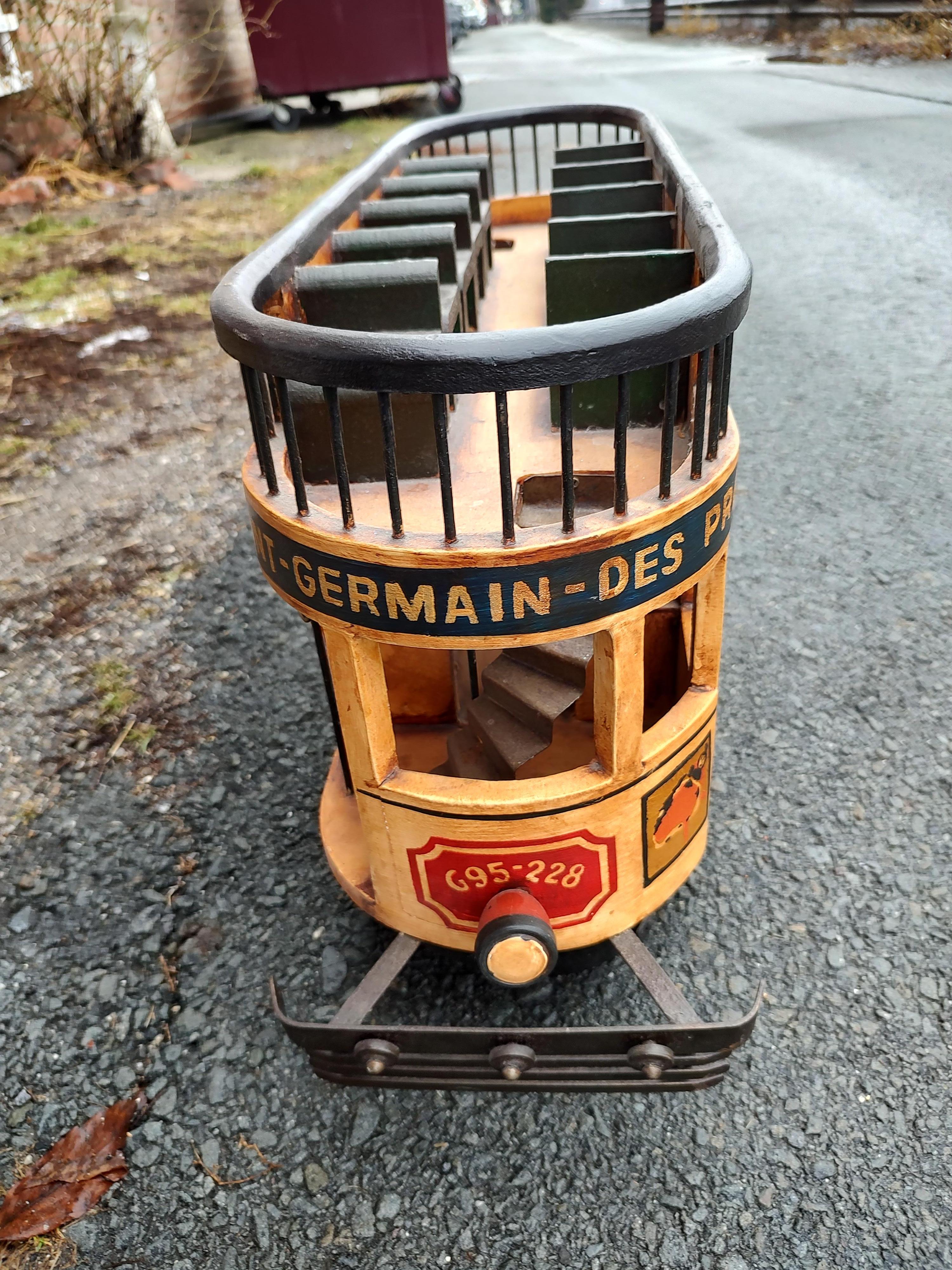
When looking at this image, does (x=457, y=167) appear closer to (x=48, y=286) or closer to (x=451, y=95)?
(x=48, y=286)

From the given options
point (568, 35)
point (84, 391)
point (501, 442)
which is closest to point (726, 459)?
point (501, 442)

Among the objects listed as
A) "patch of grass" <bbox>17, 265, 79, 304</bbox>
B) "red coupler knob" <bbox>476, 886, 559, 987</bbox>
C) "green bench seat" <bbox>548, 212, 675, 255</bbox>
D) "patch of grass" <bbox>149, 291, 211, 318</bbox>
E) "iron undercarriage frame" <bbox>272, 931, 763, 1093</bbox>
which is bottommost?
"iron undercarriage frame" <bbox>272, 931, 763, 1093</bbox>

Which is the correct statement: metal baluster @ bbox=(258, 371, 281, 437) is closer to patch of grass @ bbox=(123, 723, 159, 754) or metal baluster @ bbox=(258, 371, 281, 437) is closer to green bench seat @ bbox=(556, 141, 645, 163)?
patch of grass @ bbox=(123, 723, 159, 754)

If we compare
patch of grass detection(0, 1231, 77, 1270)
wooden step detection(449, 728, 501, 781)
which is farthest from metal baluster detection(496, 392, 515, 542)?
patch of grass detection(0, 1231, 77, 1270)

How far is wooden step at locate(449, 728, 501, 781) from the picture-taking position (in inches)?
99.8

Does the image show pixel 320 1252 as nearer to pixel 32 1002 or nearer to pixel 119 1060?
pixel 119 1060

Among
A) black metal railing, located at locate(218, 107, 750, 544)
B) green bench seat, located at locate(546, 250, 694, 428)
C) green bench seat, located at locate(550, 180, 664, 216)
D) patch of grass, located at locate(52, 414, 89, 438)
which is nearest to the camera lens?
black metal railing, located at locate(218, 107, 750, 544)

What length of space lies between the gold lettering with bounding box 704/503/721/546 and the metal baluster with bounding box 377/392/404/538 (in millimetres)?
659

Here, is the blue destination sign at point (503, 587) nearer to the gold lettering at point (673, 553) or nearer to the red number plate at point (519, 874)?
the gold lettering at point (673, 553)

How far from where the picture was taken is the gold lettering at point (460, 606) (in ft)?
5.94

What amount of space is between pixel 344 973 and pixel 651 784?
3.75 feet

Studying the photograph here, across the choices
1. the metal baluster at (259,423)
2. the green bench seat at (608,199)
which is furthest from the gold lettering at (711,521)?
the green bench seat at (608,199)

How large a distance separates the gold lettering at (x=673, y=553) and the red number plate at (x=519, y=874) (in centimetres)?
66

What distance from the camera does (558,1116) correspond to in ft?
7.78
